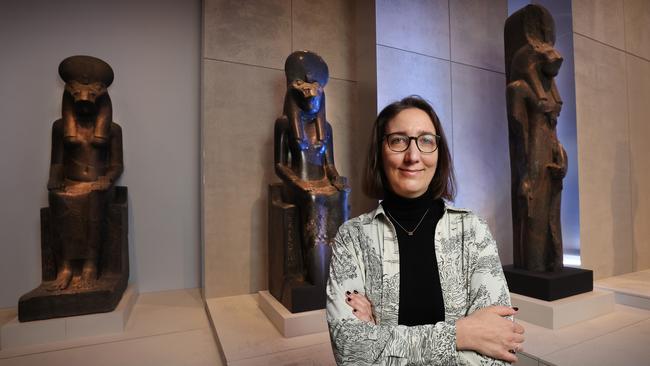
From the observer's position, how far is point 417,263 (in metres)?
1.12

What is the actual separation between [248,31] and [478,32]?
9.74ft

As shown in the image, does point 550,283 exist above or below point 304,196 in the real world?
below

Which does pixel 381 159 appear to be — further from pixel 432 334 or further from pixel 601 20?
pixel 601 20

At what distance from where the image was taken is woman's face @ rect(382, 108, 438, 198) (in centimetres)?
112

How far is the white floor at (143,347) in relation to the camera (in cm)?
231

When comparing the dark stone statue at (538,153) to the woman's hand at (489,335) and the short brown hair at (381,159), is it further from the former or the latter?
the woman's hand at (489,335)

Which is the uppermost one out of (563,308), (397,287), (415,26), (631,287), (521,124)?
(415,26)

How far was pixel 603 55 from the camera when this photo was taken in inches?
167

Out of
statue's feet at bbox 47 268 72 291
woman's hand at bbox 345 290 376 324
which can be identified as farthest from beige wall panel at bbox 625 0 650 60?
statue's feet at bbox 47 268 72 291

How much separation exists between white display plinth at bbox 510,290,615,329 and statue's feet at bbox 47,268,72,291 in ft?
11.8

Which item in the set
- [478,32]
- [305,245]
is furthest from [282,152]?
[478,32]

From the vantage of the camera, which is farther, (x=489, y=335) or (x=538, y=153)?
(x=538, y=153)

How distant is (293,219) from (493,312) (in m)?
2.10

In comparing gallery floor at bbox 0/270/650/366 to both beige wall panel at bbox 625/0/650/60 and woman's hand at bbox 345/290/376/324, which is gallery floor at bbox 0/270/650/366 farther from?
beige wall panel at bbox 625/0/650/60
